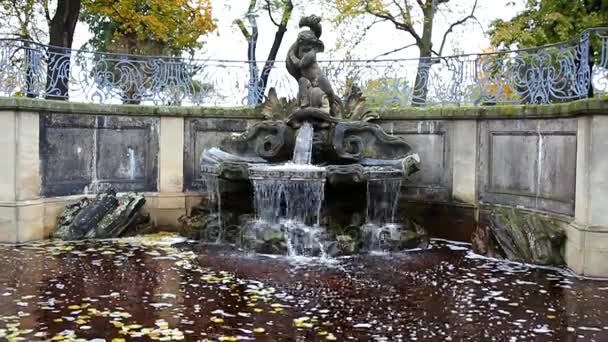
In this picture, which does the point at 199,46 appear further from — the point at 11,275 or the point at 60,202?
the point at 11,275

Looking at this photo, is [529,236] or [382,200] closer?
[529,236]

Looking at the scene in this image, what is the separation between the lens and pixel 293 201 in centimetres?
985

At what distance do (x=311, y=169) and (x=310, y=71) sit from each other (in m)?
2.47

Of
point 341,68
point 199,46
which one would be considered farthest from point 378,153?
point 199,46

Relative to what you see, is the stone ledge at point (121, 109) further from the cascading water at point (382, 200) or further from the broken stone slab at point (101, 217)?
the cascading water at point (382, 200)

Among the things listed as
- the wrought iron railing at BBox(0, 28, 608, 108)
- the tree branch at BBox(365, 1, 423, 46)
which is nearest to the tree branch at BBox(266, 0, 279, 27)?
the tree branch at BBox(365, 1, 423, 46)

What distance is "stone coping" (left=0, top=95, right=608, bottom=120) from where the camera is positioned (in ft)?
28.3

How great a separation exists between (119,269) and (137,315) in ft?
7.58

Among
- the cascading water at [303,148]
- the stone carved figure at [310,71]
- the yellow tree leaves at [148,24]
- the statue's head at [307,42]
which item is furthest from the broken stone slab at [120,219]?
the yellow tree leaves at [148,24]

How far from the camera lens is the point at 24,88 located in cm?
1064

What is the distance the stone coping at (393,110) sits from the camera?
8619 millimetres

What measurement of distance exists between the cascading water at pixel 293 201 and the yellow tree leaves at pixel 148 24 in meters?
11.9

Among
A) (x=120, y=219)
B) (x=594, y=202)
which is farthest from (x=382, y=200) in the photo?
(x=120, y=219)

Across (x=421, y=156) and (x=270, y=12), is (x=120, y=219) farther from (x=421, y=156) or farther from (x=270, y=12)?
(x=270, y=12)
